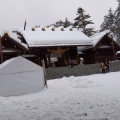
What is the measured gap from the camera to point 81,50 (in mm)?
34594

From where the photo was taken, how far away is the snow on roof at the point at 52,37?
28750 millimetres

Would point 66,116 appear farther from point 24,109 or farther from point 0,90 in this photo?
point 0,90

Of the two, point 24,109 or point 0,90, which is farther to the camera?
point 0,90

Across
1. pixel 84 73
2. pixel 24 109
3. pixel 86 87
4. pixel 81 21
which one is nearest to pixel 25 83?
pixel 86 87

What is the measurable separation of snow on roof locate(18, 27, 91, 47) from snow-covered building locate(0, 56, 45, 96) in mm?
13031

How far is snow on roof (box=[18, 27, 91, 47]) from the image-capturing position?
28.8m

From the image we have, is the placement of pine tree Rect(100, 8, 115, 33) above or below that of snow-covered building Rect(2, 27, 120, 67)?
above

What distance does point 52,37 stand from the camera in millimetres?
30812

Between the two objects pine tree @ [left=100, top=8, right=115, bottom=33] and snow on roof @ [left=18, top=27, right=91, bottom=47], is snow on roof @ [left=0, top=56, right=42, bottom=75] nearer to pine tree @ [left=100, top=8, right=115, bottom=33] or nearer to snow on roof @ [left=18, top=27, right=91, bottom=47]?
snow on roof @ [left=18, top=27, right=91, bottom=47]

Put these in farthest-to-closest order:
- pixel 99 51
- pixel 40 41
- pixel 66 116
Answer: pixel 99 51 → pixel 40 41 → pixel 66 116

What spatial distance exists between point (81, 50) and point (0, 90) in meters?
22.1

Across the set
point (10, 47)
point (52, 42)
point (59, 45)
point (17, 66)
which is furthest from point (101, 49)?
point (17, 66)

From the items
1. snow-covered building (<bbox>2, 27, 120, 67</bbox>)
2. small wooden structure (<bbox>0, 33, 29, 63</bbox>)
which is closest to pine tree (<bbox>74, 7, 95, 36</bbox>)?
snow-covered building (<bbox>2, 27, 120, 67</bbox>)

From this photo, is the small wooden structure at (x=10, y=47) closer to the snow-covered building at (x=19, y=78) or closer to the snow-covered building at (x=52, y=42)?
the snow-covered building at (x=52, y=42)
